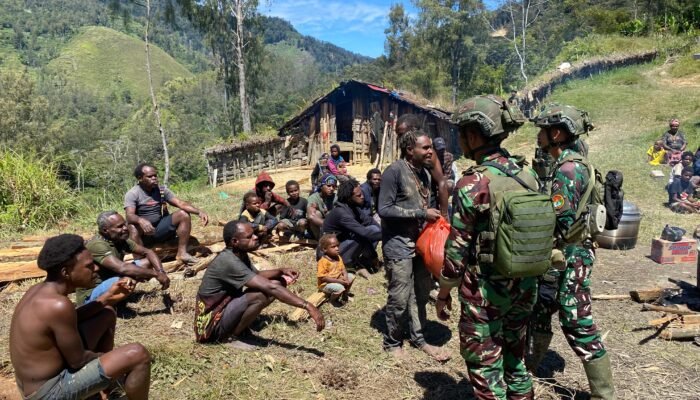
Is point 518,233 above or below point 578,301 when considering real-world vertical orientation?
above

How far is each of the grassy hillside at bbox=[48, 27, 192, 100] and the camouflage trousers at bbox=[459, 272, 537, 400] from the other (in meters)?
91.9

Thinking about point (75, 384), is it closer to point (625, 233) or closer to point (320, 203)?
point (320, 203)

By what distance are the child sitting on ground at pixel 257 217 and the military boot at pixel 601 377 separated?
14.7 feet

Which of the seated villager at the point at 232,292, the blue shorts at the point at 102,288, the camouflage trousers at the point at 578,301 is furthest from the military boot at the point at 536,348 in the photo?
the blue shorts at the point at 102,288

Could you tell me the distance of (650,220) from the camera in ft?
29.6

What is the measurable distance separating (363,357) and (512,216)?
7.67 ft

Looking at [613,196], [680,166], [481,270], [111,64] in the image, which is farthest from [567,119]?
[111,64]

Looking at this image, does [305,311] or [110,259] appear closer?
[110,259]

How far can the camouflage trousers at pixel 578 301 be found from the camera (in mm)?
3109

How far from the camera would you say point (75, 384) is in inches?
107

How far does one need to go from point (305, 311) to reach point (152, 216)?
2.68m

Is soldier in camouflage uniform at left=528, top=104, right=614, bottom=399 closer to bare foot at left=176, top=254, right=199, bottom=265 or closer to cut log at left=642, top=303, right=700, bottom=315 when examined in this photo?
cut log at left=642, top=303, right=700, bottom=315

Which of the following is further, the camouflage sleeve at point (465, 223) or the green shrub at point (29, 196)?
the green shrub at point (29, 196)

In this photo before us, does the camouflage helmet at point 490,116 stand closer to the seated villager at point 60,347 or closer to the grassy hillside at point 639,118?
the seated villager at point 60,347
